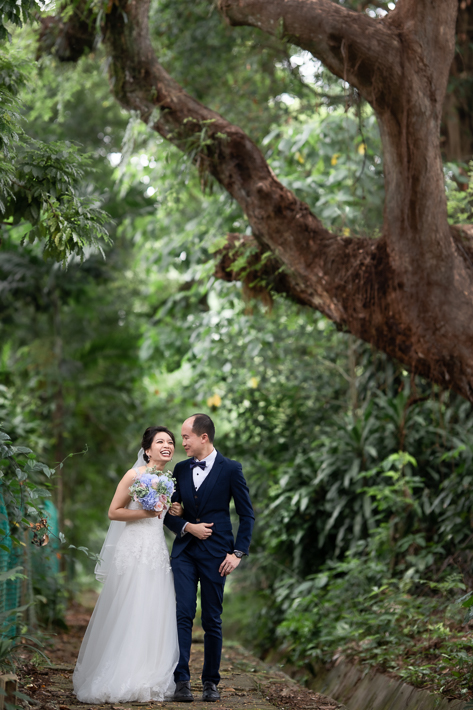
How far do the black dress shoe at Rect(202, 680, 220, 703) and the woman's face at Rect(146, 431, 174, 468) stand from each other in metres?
1.40

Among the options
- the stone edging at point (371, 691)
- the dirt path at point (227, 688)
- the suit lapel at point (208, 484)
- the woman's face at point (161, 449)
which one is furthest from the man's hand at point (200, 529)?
the stone edging at point (371, 691)

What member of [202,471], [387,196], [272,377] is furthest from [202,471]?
[272,377]

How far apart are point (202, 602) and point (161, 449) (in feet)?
3.33

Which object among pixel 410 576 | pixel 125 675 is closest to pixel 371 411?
pixel 410 576

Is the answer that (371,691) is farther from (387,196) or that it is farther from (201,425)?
(387,196)

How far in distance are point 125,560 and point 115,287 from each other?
32.6 feet

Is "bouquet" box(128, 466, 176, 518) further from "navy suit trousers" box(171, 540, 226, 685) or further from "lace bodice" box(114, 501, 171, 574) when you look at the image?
"navy suit trousers" box(171, 540, 226, 685)

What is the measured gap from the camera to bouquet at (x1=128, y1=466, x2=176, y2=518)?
412 cm

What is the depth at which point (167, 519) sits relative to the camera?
448 centimetres

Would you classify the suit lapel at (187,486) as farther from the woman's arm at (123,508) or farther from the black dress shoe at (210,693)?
the black dress shoe at (210,693)

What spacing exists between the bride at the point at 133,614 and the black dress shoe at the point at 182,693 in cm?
7

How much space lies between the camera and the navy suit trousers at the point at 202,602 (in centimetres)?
422

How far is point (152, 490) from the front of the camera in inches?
162

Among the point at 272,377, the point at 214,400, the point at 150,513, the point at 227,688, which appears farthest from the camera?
the point at 272,377
